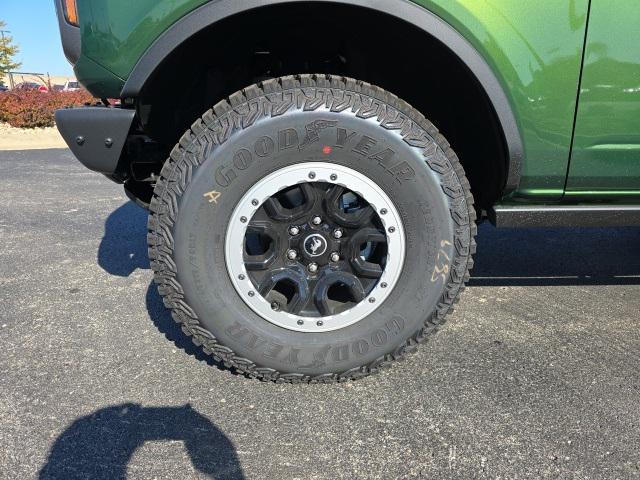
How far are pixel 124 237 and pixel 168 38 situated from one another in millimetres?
2458

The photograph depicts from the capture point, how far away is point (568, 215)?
6.78 ft

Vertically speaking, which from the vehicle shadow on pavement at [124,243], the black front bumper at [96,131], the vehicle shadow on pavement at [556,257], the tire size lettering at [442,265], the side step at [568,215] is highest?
the black front bumper at [96,131]

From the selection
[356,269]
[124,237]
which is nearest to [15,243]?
[124,237]

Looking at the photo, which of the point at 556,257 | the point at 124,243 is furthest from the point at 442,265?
the point at 124,243

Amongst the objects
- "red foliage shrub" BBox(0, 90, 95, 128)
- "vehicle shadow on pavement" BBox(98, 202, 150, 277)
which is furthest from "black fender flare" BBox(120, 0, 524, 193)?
"red foliage shrub" BBox(0, 90, 95, 128)

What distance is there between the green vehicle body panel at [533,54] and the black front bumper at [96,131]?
0.35 ft

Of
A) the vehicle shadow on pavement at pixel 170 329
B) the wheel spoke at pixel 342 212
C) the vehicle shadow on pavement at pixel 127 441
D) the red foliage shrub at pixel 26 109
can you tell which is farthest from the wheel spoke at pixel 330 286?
the red foliage shrub at pixel 26 109

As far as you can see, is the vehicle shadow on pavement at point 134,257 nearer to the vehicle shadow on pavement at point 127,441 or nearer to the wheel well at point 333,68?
the vehicle shadow on pavement at point 127,441

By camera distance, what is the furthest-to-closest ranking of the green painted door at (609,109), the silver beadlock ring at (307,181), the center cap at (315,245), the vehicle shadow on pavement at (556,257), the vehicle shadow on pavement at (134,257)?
the vehicle shadow on pavement at (556,257) < the vehicle shadow on pavement at (134,257) < the center cap at (315,245) < the silver beadlock ring at (307,181) < the green painted door at (609,109)

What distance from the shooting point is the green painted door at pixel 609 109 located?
177cm

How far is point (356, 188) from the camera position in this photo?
75.1 inches

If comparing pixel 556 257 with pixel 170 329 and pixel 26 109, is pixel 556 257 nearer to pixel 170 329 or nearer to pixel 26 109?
pixel 170 329

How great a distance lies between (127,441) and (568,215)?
1908 millimetres

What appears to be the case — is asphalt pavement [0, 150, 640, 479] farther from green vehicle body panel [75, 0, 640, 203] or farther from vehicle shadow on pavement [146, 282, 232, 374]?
green vehicle body panel [75, 0, 640, 203]
